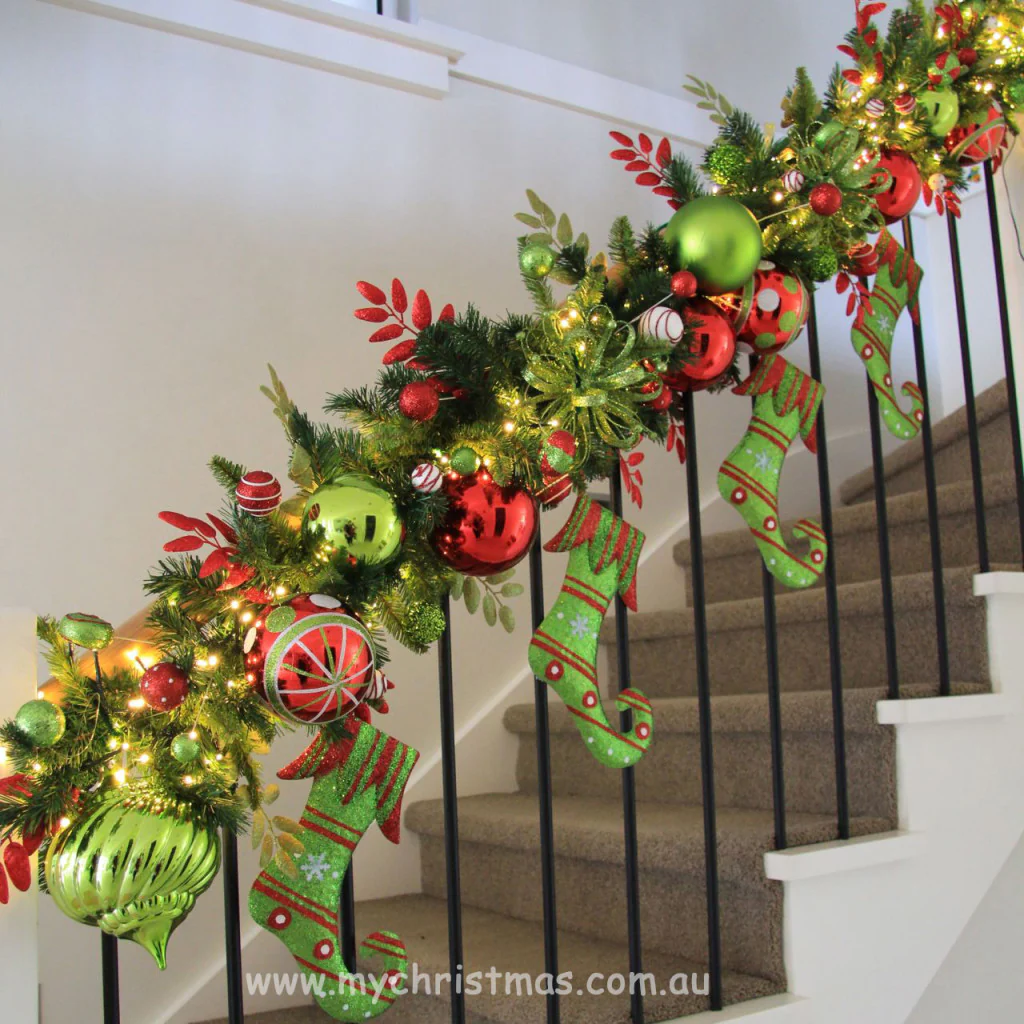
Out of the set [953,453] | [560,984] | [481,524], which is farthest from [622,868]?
[953,453]

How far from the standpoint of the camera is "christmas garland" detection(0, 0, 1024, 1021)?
0.78m

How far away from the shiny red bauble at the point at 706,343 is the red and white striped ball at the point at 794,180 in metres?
0.16

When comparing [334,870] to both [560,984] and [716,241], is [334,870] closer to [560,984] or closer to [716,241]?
[560,984]

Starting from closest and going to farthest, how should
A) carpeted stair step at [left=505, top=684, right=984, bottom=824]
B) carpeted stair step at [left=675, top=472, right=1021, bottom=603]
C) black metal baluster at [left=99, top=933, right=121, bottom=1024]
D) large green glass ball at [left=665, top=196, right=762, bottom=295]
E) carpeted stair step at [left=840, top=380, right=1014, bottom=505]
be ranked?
black metal baluster at [left=99, top=933, right=121, bottom=1024] → large green glass ball at [left=665, top=196, right=762, bottom=295] → carpeted stair step at [left=505, top=684, right=984, bottom=824] → carpeted stair step at [left=675, top=472, right=1021, bottom=603] → carpeted stair step at [left=840, top=380, right=1014, bottom=505]

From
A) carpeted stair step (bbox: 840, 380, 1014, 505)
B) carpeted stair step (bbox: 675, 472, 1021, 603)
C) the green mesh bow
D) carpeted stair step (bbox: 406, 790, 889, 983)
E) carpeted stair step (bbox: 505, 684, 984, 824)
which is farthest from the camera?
carpeted stair step (bbox: 840, 380, 1014, 505)

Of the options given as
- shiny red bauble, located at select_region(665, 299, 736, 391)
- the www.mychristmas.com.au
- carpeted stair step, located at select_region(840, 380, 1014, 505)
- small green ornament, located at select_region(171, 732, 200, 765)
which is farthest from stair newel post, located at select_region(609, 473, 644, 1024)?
carpeted stair step, located at select_region(840, 380, 1014, 505)

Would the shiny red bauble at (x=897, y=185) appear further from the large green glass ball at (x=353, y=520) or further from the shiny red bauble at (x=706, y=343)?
the large green glass ball at (x=353, y=520)

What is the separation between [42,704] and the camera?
0.75 meters

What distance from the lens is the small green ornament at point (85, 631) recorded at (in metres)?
0.76

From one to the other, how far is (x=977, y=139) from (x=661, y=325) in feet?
2.60

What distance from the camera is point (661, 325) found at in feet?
3.31

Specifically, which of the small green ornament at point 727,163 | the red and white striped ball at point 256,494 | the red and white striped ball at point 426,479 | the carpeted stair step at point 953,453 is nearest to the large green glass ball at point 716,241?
the small green ornament at point 727,163

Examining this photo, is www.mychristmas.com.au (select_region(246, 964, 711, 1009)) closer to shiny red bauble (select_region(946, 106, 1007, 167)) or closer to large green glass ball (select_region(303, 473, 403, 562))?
large green glass ball (select_region(303, 473, 403, 562))

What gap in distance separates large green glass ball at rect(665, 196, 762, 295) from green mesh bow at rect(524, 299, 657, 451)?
14cm
